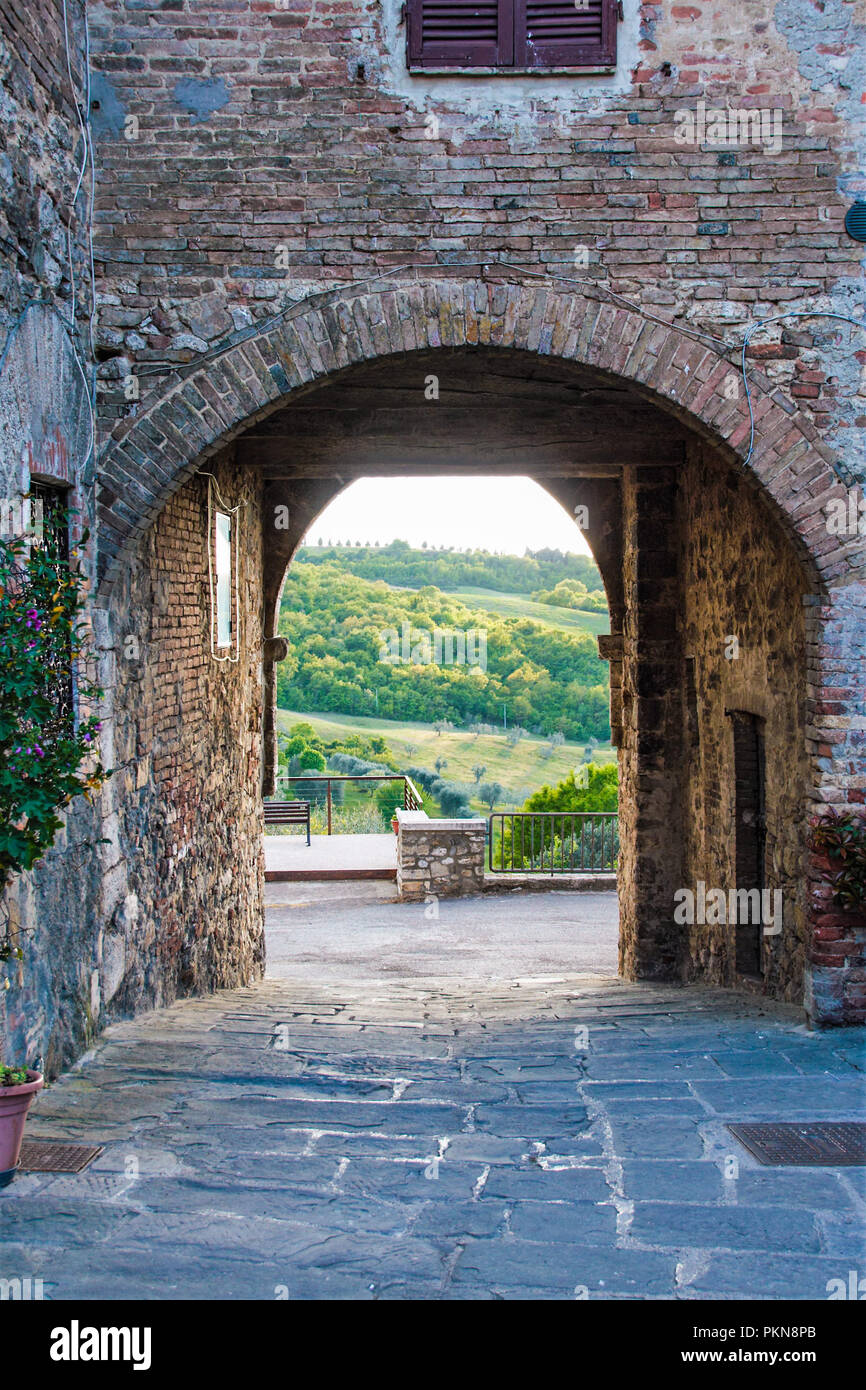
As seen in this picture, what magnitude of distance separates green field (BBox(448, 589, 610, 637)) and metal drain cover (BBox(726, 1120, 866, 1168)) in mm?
28910

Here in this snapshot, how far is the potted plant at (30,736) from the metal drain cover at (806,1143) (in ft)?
8.09

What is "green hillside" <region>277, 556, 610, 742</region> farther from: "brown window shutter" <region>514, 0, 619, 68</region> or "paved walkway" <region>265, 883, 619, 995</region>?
"brown window shutter" <region>514, 0, 619, 68</region>

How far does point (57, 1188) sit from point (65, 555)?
8.85ft

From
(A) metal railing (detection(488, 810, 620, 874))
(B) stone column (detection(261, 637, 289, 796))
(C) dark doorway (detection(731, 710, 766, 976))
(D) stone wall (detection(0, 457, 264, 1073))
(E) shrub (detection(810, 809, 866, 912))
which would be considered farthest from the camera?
(A) metal railing (detection(488, 810, 620, 874))

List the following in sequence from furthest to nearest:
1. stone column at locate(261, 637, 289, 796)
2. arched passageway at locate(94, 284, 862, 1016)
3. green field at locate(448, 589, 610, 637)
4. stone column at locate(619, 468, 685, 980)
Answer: green field at locate(448, 589, 610, 637) < stone column at locate(261, 637, 289, 796) < stone column at locate(619, 468, 685, 980) < arched passageway at locate(94, 284, 862, 1016)

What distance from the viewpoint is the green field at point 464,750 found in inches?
1067

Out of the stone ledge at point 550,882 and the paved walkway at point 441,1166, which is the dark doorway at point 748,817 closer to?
the paved walkway at point 441,1166

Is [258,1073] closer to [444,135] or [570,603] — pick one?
[444,135]

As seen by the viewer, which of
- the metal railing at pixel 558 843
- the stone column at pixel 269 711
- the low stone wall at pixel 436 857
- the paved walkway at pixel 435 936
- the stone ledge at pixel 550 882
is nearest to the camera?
the paved walkway at pixel 435 936

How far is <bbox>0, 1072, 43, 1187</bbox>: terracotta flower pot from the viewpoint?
3568 millimetres

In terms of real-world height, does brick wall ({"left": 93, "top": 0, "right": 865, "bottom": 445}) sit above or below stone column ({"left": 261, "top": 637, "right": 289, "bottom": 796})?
above

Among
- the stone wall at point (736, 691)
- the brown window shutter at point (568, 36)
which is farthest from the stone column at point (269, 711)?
the brown window shutter at point (568, 36)

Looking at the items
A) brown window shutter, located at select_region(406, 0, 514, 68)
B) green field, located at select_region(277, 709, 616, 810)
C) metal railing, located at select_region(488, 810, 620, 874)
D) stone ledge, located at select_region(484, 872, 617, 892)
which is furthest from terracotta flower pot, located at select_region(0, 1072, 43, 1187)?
green field, located at select_region(277, 709, 616, 810)

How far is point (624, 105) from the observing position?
5.40 m
